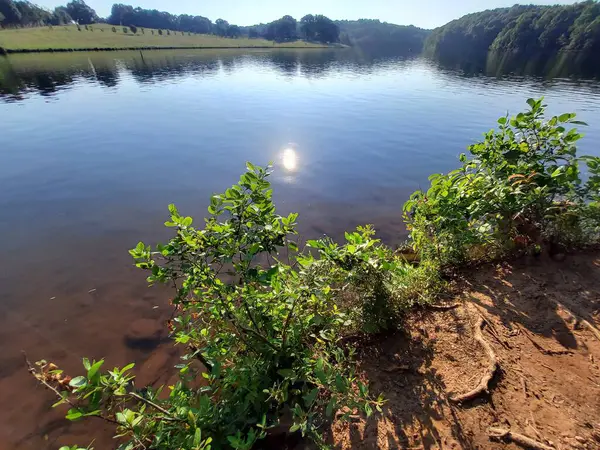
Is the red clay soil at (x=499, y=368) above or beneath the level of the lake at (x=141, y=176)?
above

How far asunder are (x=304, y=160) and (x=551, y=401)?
1428cm

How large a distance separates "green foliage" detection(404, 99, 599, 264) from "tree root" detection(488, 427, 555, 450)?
9.87 feet

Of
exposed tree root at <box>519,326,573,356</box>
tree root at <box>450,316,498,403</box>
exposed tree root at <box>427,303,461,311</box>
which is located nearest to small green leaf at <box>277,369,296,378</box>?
tree root at <box>450,316,498,403</box>

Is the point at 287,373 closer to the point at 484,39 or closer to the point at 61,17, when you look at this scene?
the point at 484,39

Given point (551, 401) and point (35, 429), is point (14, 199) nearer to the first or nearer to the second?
point (35, 429)

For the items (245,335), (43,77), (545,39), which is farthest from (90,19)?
(245,335)

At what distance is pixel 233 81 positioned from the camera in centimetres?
4491

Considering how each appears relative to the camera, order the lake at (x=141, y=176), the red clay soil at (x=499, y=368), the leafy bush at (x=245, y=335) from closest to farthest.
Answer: the leafy bush at (x=245, y=335) → the red clay soil at (x=499, y=368) → the lake at (x=141, y=176)

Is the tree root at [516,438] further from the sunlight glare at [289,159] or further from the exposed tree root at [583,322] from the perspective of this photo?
the sunlight glare at [289,159]

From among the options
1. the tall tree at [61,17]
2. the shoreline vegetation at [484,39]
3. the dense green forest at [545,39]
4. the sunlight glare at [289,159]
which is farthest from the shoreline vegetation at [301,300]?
the tall tree at [61,17]

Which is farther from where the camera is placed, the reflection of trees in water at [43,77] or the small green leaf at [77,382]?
the reflection of trees in water at [43,77]

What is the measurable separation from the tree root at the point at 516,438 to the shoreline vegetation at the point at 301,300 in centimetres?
2

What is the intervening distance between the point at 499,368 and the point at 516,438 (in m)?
0.89

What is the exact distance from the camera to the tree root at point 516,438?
2.95 m
